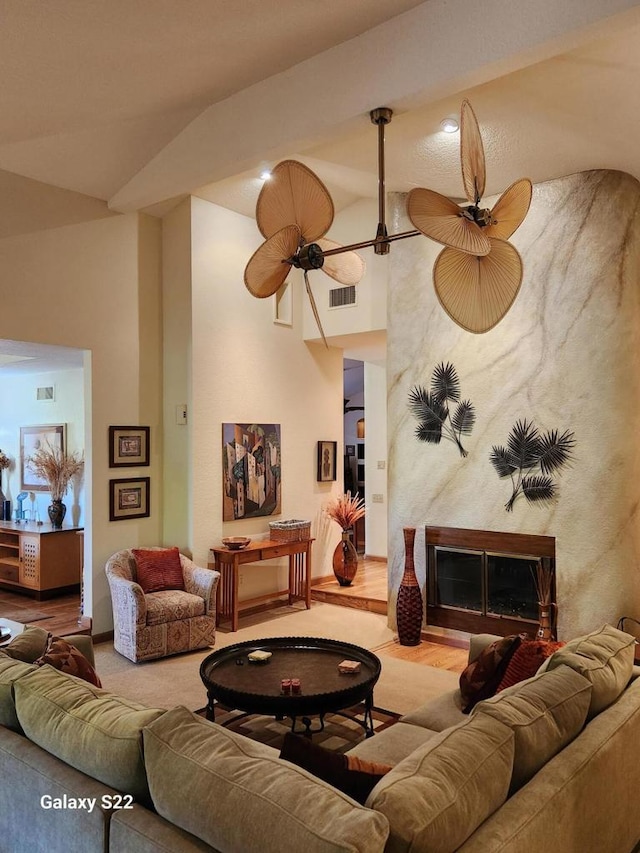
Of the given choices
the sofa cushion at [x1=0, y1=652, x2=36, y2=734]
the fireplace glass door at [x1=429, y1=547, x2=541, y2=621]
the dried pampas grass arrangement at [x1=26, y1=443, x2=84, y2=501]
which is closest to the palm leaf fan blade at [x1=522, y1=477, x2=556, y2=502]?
the fireplace glass door at [x1=429, y1=547, x2=541, y2=621]

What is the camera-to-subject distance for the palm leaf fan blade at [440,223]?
2.81 metres

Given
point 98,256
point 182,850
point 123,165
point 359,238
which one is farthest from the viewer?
point 359,238

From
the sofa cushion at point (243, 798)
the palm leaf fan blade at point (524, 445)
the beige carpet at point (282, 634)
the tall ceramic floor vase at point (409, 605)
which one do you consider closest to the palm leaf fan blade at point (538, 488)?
the palm leaf fan blade at point (524, 445)

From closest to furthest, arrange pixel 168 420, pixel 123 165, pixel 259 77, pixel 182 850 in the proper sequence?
pixel 182 850 → pixel 259 77 → pixel 123 165 → pixel 168 420

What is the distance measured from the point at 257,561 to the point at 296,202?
13.2 feet

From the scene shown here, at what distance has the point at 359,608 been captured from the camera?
22.7ft

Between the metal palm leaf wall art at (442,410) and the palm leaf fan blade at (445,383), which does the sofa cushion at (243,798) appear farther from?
the palm leaf fan blade at (445,383)

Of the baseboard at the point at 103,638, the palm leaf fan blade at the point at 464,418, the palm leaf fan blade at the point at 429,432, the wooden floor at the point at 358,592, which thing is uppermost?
the palm leaf fan blade at the point at 464,418

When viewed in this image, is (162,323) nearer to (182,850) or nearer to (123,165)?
(123,165)

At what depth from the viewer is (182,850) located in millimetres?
1659

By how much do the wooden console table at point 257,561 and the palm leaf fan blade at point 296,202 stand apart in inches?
138

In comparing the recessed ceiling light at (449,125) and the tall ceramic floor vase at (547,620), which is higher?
the recessed ceiling light at (449,125)

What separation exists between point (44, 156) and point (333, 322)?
3.22m

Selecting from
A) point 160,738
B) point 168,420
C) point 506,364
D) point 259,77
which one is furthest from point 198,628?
point 259,77
